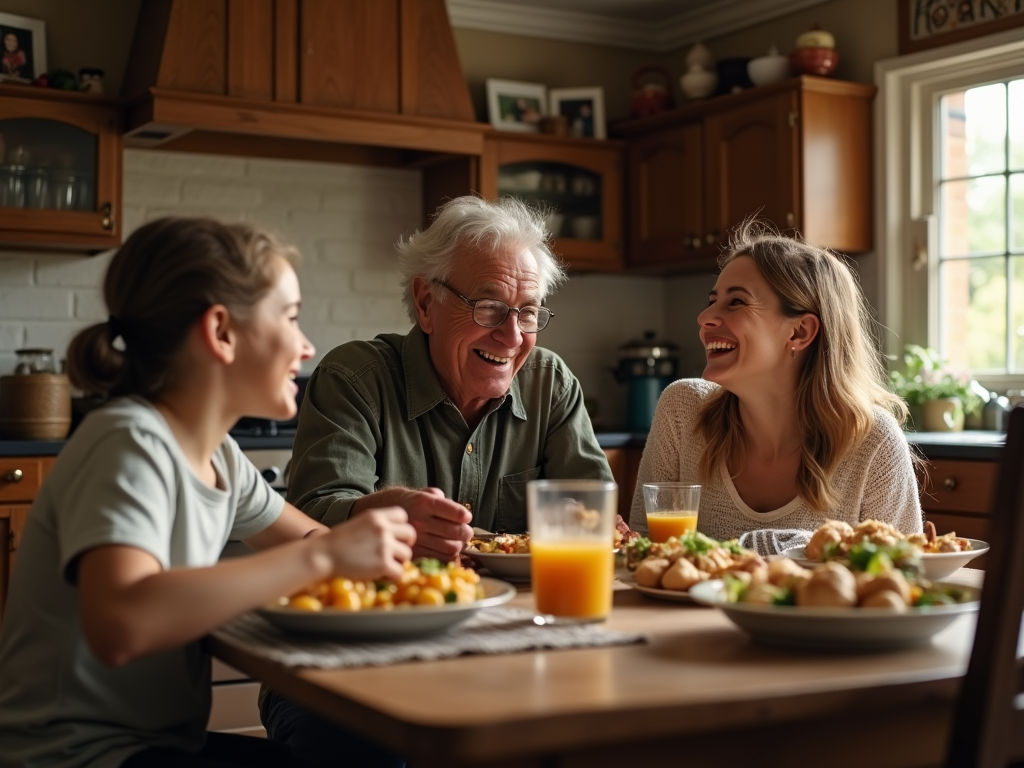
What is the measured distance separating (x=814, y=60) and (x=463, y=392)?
104 inches

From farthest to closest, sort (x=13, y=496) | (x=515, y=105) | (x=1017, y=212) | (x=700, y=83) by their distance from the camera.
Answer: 1. (x=515, y=105)
2. (x=700, y=83)
3. (x=1017, y=212)
4. (x=13, y=496)

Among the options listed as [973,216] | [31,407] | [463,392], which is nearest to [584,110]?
[973,216]

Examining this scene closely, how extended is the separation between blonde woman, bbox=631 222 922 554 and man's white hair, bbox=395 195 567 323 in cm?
36

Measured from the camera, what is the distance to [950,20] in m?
4.28

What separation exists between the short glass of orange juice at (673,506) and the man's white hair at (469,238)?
2.20ft

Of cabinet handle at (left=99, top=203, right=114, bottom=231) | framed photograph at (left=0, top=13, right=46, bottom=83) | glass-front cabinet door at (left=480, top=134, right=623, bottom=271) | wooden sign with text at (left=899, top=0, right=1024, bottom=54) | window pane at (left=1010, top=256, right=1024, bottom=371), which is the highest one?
wooden sign with text at (left=899, top=0, right=1024, bottom=54)

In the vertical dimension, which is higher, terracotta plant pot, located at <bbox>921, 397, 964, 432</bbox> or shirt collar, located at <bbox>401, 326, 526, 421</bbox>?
shirt collar, located at <bbox>401, 326, 526, 421</bbox>

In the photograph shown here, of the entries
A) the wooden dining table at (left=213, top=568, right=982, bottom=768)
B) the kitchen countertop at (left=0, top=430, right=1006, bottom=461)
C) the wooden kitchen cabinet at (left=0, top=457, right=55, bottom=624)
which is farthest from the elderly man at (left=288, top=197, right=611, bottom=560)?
the wooden kitchen cabinet at (left=0, top=457, right=55, bottom=624)

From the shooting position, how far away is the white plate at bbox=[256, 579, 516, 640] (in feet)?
4.07

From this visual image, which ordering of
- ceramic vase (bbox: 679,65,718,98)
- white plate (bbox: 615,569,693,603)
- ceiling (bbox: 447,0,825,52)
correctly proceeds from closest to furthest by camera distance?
white plate (bbox: 615,569,693,603) < ceramic vase (bbox: 679,65,718,98) < ceiling (bbox: 447,0,825,52)

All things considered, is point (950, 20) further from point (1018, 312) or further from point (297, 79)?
point (297, 79)

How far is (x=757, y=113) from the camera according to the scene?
4.57 meters

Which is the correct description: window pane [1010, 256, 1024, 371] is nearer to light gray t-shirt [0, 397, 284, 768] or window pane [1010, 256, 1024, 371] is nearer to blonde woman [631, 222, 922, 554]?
blonde woman [631, 222, 922, 554]

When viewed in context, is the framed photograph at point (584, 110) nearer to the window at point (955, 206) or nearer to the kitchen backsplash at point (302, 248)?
the kitchen backsplash at point (302, 248)
